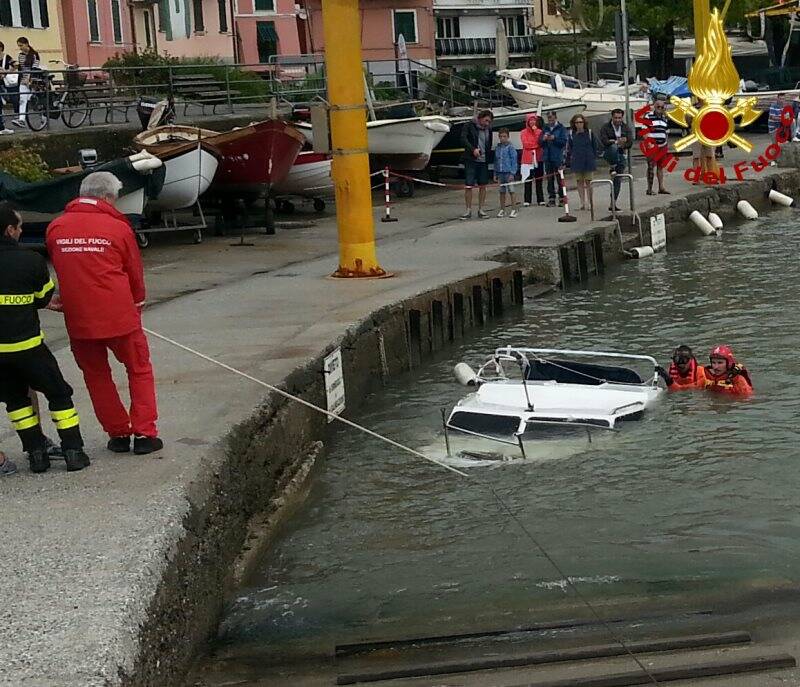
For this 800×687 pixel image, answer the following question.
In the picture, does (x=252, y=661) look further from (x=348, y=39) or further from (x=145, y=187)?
(x=145, y=187)

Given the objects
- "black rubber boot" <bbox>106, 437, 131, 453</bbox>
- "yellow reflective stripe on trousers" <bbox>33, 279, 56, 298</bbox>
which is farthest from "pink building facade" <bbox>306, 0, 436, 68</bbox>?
"yellow reflective stripe on trousers" <bbox>33, 279, 56, 298</bbox>

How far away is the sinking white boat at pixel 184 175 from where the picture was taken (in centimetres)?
2333

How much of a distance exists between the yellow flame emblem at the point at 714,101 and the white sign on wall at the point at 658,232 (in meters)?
2.85

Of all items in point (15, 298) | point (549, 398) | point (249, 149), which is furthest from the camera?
point (249, 149)

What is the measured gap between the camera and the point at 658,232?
25.0 m

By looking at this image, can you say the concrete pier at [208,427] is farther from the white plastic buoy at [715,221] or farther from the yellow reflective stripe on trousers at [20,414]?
the white plastic buoy at [715,221]

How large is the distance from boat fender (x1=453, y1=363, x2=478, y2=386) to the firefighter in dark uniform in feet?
21.5

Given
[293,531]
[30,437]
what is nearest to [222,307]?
[293,531]

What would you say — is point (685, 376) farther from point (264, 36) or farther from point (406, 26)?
point (406, 26)

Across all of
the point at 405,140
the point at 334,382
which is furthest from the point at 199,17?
the point at 334,382

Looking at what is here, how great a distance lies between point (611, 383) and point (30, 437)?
6.68 meters

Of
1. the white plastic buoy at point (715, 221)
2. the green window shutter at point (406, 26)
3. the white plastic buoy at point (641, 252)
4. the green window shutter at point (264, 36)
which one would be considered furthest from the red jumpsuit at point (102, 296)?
the green window shutter at point (406, 26)

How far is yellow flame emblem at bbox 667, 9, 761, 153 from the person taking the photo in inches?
1085

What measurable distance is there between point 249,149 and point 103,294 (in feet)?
55.2
